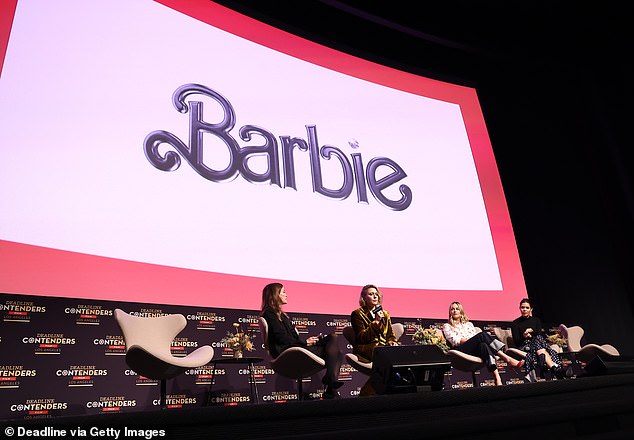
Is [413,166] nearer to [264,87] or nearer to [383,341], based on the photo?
[264,87]

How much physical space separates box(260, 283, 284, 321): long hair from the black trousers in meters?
0.42

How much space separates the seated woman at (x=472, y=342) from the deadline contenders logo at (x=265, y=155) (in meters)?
1.44

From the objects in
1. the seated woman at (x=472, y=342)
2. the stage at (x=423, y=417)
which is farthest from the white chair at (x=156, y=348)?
the seated woman at (x=472, y=342)

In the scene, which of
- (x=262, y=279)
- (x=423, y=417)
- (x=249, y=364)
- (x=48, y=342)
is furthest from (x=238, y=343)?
(x=423, y=417)

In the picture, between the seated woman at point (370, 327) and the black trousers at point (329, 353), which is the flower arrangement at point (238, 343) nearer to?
the black trousers at point (329, 353)

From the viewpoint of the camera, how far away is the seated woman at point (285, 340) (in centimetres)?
431

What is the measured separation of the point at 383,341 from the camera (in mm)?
4297

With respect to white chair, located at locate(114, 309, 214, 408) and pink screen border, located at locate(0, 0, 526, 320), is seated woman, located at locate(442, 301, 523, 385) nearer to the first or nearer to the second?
pink screen border, located at locate(0, 0, 526, 320)

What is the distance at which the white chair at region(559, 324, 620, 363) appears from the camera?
6234 mm

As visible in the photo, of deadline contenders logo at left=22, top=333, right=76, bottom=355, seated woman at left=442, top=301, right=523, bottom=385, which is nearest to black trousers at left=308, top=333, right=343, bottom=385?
seated woman at left=442, top=301, right=523, bottom=385

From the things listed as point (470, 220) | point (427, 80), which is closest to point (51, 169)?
point (470, 220)

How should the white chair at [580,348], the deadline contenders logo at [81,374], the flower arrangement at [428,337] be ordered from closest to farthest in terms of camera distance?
the deadline contenders logo at [81,374] < the flower arrangement at [428,337] < the white chair at [580,348]

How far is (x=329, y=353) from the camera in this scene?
434 centimetres

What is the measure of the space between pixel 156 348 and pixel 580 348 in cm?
537
